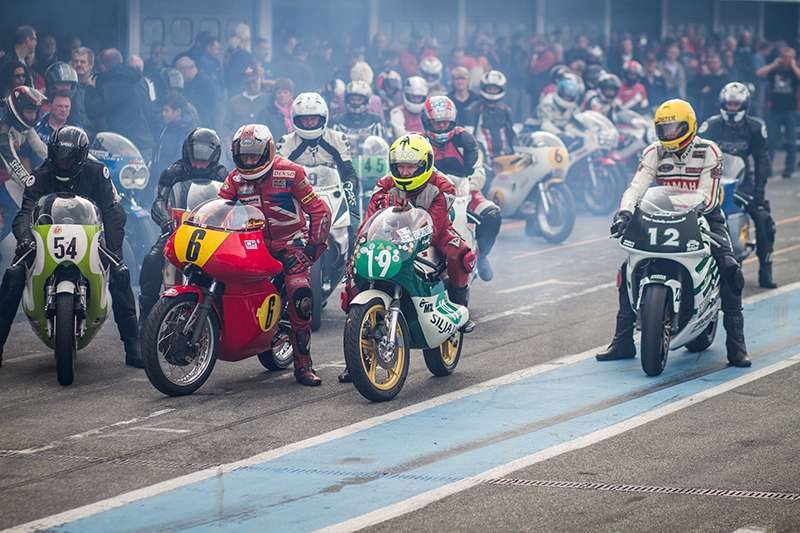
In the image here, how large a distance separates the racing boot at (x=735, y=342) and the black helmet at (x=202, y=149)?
390 cm

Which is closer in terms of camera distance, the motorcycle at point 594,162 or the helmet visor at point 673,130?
the helmet visor at point 673,130

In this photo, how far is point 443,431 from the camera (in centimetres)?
878

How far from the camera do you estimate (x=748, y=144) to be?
14.2m

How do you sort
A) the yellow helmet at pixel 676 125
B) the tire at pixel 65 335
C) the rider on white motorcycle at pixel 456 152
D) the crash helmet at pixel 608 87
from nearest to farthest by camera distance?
1. the tire at pixel 65 335
2. the yellow helmet at pixel 676 125
3. the rider on white motorcycle at pixel 456 152
4. the crash helmet at pixel 608 87

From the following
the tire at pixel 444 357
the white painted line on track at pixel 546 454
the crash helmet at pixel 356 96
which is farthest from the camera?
the crash helmet at pixel 356 96

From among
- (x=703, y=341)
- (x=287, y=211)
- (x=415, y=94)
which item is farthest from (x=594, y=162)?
(x=287, y=211)

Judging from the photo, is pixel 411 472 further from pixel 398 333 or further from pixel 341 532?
pixel 398 333

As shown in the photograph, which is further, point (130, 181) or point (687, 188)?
point (130, 181)

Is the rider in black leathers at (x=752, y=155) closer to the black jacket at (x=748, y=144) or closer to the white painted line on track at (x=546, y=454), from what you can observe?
the black jacket at (x=748, y=144)

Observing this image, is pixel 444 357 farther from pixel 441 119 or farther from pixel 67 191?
pixel 441 119

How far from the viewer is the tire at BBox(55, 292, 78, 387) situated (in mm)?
9750

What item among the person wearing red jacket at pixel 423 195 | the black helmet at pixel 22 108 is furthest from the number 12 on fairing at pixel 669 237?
the black helmet at pixel 22 108

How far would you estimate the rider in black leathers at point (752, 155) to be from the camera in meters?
14.1

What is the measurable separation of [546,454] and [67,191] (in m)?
4.10
